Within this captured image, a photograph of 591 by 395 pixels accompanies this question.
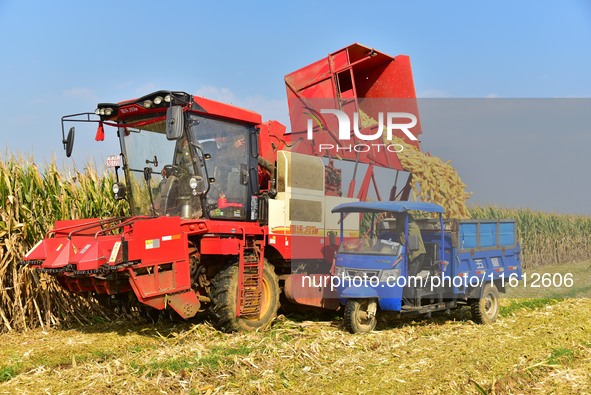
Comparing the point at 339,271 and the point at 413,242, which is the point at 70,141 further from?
the point at 413,242

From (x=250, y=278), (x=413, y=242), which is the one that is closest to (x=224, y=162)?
(x=250, y=278)

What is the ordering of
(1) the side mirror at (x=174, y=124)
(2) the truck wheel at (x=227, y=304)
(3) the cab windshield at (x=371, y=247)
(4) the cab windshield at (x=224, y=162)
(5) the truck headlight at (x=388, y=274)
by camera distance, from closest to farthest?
(1) the side mirror at (x=174, y=124) < (2) the truck wheel at (x=227, y=304) < (5) the truck headlight at (x=388, y=274) < (4) the cab windshield at (x=224, y=162) < (3) the cab windshield at (x=371, y=247)

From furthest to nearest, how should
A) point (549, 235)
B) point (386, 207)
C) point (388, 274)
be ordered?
point (549, 235) < point (386, 207) < point (388, 274)

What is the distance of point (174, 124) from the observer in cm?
654

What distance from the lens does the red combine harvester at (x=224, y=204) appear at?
6.79 metres

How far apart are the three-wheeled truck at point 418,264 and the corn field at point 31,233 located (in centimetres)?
403

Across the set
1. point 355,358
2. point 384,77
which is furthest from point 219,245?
point 384,77

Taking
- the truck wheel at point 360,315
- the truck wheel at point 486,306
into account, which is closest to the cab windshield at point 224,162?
the truck wheel at point 360,315

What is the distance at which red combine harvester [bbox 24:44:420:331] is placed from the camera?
6.79 meters

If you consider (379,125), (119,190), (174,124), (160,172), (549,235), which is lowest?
(549,235)

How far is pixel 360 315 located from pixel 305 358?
1.78 metres

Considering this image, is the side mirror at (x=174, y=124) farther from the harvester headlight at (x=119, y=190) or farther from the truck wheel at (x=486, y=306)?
the truck wheel at (x=486, y=306)

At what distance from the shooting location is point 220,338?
719cm

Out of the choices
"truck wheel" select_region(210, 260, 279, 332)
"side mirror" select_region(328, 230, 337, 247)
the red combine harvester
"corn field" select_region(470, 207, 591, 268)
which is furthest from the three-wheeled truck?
"corn field" select_region(470, 207, 591, 268)
